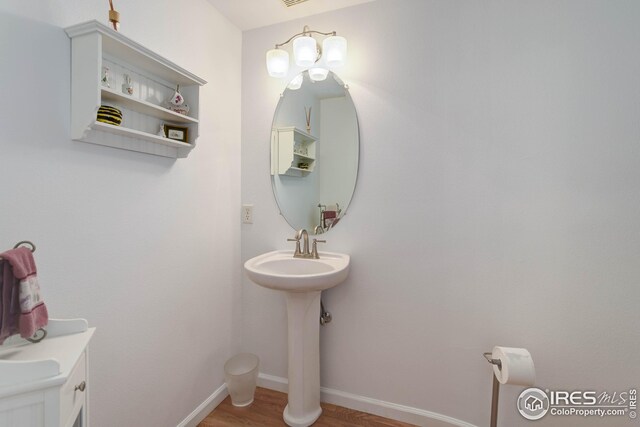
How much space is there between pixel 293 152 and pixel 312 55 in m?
0.56

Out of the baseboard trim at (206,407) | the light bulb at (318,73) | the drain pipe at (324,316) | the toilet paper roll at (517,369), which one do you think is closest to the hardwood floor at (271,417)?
the baseboard trim at (206,407)

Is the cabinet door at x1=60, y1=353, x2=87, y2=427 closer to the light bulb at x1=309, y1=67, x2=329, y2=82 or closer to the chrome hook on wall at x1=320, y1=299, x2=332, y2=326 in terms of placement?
the chrome hook on wall at x1=320, y1=299, x2=332, y2=326

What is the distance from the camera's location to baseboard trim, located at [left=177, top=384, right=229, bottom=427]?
167cm

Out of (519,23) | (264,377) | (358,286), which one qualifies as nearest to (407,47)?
(519,23)

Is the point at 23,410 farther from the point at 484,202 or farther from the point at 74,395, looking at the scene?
the point at 484,202

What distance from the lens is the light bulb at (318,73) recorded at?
181 cm

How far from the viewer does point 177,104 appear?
4.83 feet

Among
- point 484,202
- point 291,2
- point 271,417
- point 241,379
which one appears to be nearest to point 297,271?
point 241,379

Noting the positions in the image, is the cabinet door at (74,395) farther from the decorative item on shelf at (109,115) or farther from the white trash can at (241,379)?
the white trash can at (241,379)

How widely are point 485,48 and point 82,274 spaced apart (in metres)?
2.06

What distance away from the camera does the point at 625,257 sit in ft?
4.48

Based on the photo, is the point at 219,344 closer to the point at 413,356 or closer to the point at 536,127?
the point at 413,356

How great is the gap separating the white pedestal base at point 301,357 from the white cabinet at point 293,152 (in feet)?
2.52

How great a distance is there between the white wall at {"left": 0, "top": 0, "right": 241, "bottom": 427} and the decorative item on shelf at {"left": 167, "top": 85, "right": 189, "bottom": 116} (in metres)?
0.22
